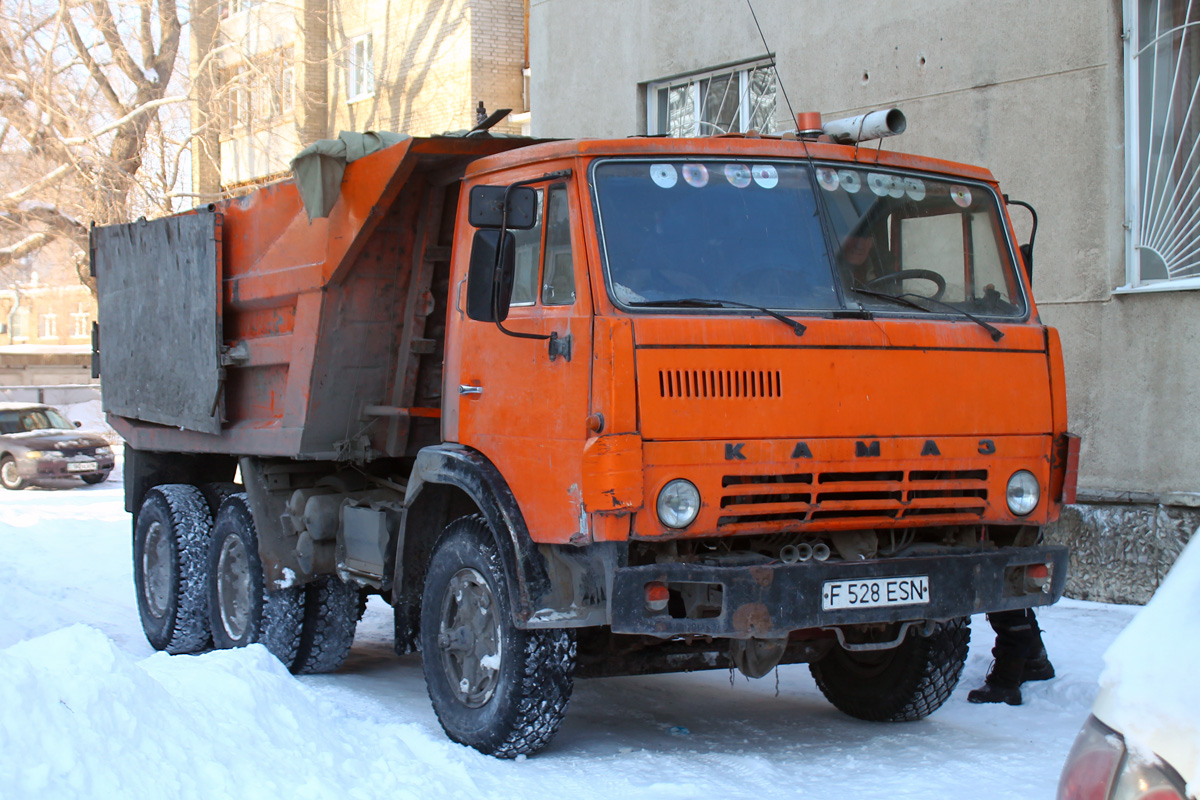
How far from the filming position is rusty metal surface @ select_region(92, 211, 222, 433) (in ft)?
26.1

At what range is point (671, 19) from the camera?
1288cm

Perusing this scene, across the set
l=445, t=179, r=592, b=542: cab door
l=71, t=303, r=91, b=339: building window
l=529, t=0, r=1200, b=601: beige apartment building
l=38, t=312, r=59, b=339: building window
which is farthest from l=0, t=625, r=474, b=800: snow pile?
l=38, t=312, r=59, b=339: building window

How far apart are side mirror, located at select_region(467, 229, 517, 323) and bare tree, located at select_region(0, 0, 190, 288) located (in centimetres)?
2275

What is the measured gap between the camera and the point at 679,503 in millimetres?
4719

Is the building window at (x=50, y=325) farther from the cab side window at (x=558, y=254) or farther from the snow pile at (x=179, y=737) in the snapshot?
the cab side window at (x=558, y=254)

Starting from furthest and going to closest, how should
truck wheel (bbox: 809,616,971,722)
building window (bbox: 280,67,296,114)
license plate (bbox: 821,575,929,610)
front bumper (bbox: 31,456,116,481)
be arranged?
building window (bbox: 280,67,296,114), front bumper (bbox: 31,456,116,481), truck wheel (bbox: 809,616,971,722), license plate (bbox: 821,575,929,610)

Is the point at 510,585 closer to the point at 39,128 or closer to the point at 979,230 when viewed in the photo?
the point at 979,230

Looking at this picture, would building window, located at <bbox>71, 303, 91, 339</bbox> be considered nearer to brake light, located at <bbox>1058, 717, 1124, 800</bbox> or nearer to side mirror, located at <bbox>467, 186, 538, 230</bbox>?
side mirror, located at <bbox>467, 186, 538, 230</bbox>

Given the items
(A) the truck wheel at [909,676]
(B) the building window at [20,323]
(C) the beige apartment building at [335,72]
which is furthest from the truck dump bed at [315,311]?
(B) the building window at [20,323]

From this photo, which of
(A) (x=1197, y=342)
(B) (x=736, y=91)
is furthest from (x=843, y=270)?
(B) (x=736, y=91)

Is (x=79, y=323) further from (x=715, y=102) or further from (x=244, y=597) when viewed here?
(x=244, y=597)

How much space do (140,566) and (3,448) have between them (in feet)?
51.2

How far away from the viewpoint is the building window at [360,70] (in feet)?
83.0

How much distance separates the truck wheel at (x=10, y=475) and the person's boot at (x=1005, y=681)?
20.1 meters
